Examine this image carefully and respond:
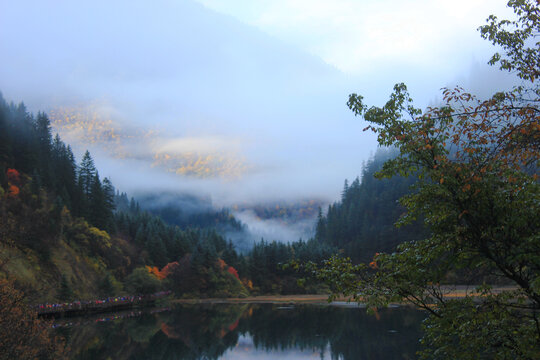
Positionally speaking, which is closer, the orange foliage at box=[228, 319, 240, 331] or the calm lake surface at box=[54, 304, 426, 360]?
the calm lake surface at box=[54, 304, 426, 360]

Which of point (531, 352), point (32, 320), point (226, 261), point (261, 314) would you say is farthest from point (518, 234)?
point (226, 261)

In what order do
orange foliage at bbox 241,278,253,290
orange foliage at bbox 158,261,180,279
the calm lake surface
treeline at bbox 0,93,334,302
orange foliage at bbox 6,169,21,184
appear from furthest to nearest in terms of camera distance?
orange foliage at bbox 241,278,253,290 < orange foliage at bbox 158,261,180,279 < orange foliage at bbox 6,169,21,184 < treeline at bbox 0,93,334,302 < the calm lake surface

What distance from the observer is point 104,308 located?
220ft

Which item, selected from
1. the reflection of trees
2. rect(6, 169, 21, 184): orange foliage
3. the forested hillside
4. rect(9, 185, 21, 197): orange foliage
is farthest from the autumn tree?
rect(6, 169, 21, 184): orange foliage

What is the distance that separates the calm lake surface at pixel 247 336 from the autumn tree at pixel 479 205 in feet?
84.0

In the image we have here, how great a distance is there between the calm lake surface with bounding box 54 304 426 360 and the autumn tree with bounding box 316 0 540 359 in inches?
1008

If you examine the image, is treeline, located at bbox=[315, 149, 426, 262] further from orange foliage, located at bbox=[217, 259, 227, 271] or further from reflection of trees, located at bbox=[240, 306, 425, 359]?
reflection of trees, located at bbox=[240, 306, 425, 359]

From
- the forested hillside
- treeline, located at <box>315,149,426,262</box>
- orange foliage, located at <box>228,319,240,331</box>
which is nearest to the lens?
orange foliage, located at <box>228,319,240,331</box>

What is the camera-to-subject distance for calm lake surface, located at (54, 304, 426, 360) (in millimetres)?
35531

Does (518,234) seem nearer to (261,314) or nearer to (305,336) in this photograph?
(305,336)

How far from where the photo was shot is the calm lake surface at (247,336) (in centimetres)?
3553

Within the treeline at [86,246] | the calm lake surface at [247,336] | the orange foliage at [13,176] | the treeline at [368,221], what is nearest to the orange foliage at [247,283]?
the treeline at [86,246]

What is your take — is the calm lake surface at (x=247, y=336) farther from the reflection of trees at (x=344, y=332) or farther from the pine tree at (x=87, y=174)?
the pine tree at (x=87, y=174)

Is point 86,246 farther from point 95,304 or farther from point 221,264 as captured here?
point 221,264
